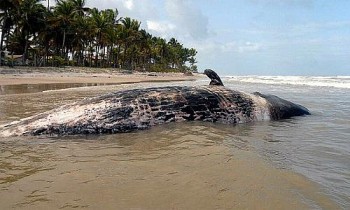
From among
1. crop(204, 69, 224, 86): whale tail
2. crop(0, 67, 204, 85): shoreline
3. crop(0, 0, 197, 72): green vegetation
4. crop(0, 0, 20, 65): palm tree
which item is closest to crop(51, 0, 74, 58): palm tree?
crop(0, 0, 197, 72): green vegetation

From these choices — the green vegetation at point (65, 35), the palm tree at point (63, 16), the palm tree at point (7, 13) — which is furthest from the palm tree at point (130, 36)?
the palm tree at point (7, 13)

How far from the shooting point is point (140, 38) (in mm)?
79062

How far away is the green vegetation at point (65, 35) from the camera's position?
165 feet

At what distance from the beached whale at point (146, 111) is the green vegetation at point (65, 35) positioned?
139ft

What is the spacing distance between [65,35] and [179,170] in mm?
59719

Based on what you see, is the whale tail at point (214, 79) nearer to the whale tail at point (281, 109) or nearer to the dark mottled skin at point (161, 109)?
the dark mottled skin at point (161, 109)

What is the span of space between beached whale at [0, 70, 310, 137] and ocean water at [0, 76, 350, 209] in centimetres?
26

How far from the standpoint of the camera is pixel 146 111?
18.6 feet

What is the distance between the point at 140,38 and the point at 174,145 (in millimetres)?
76679

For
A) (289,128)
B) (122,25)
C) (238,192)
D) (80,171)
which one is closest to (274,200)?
(238,192)

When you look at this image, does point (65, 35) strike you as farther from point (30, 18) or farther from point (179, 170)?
point (179, 170)

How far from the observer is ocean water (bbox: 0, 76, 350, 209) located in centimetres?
269

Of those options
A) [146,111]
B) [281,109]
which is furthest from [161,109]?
[281,109]

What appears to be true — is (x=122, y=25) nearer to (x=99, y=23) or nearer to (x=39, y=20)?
(x=99, y=23)
